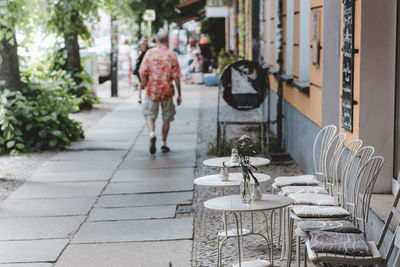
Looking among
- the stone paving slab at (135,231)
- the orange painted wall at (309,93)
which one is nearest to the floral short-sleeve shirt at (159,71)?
the orange painted wall at (309,93)

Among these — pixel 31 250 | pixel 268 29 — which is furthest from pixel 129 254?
pixel 268 29

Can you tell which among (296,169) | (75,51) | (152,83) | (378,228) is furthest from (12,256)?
(75,51)

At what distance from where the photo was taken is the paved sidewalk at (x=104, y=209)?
6.01 meters

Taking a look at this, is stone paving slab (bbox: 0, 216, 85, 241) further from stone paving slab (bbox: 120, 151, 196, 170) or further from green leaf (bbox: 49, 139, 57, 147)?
green leaf (bbox: 49, 139, 57, 147)

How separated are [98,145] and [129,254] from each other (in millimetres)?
6353

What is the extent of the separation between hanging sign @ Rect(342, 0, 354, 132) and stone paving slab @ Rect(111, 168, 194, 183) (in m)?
3.11

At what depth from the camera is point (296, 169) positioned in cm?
955

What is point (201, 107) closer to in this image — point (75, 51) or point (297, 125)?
point (75, 51)

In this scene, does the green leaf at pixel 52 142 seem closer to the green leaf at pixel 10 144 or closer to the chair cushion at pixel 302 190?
the green leaf at pixel 10 144

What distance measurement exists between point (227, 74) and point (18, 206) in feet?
13.4

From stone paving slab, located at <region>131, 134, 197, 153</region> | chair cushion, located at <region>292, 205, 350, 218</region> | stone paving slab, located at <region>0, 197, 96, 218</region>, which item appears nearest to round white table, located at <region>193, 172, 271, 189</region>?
chair cushion, located at <region>292, 205, 350, 218</region>

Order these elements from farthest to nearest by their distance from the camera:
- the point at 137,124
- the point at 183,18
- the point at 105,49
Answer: the point at 183,18, the point at 105,49, the point at 137,124

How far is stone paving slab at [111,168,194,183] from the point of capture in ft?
30.1

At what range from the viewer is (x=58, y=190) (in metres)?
8.65
